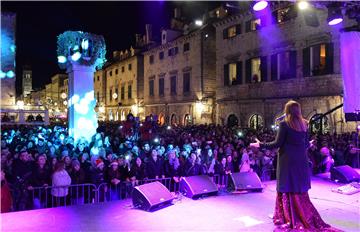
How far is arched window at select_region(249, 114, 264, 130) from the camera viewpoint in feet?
77.2

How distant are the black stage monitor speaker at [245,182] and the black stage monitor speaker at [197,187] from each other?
1.62ft

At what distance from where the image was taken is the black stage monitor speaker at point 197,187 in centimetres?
749

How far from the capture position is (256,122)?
24.0 metres

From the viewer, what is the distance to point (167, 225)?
19.1ft

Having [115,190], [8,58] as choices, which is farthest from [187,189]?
[8,58]

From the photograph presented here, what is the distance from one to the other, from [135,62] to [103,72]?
13.0m

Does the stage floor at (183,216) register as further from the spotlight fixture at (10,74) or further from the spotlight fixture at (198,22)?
the spotlight fixture at (10,74)

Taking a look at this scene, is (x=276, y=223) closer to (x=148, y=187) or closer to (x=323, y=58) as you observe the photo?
(x=148, y=187)

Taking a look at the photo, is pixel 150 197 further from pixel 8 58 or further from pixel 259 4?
pixel 8 58

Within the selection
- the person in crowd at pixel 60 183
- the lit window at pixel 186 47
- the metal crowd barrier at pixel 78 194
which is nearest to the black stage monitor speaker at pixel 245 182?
the metal crowd barrier at pixel 78 194

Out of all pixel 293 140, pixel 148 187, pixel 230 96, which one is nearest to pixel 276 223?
pixel 293 140

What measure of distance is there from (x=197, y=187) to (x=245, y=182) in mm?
1239

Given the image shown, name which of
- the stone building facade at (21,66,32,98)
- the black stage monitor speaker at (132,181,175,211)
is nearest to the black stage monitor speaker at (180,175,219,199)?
the black stage monitor speaker at (132,181,175,211)

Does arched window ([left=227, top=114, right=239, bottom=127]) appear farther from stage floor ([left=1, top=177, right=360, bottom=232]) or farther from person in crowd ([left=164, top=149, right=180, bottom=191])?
stage floor ([left=1, top=177, right=360, bottom=232])
